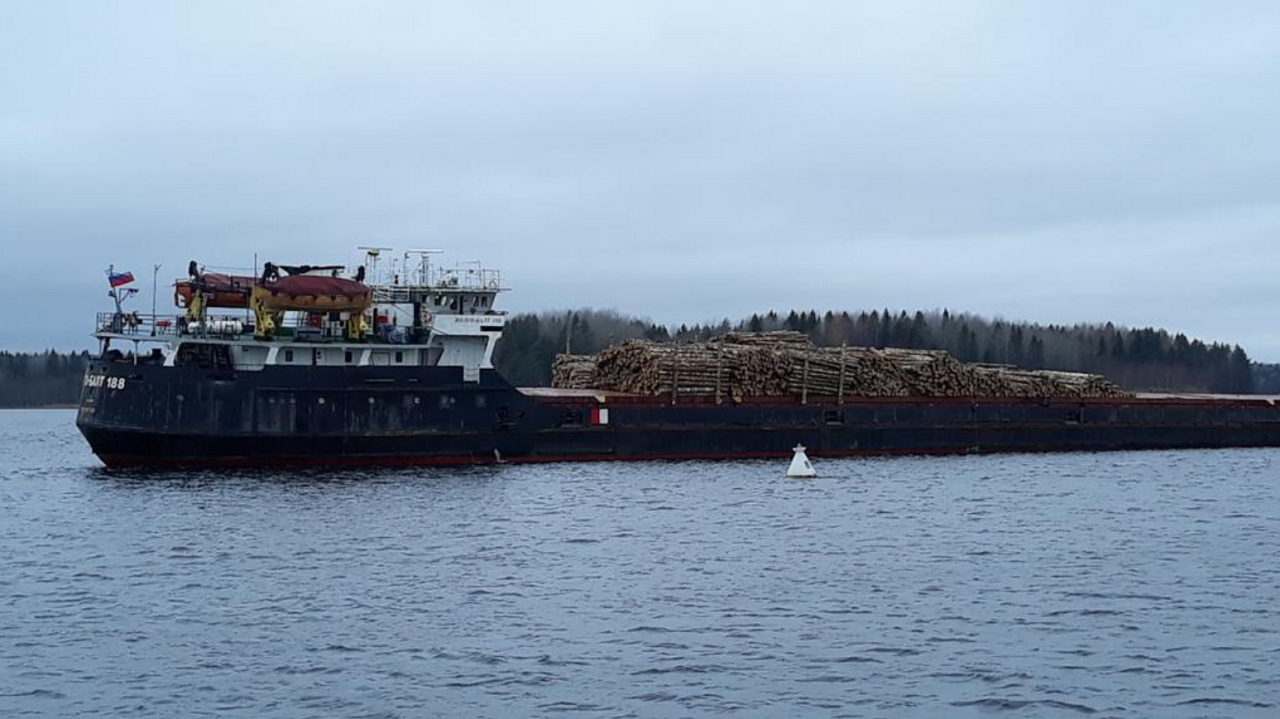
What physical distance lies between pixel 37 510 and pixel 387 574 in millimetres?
15716

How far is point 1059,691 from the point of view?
57.6 feet

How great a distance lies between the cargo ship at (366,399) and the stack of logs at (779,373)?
20.4 inches

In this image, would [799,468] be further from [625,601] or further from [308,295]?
[625,601]

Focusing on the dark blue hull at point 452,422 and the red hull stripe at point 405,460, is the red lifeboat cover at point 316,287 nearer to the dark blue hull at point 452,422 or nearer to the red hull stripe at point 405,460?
the dark blue hull at point 452,422

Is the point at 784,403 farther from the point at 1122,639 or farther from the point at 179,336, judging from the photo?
the point at 1122,639

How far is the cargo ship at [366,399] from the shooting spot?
41.4 meters

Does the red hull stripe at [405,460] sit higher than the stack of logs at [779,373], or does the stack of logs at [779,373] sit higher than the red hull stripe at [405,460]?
the stack of logs at [779,373]

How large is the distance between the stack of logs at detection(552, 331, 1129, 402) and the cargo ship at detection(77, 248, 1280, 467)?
0.52 metres

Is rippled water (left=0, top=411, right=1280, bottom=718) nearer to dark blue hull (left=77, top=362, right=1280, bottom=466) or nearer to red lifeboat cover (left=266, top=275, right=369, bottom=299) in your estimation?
dark blue hull (left=77, top=362, right=1280, bottom=466)

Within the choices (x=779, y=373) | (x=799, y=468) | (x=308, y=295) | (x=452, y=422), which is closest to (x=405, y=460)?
(x=452, y=422)

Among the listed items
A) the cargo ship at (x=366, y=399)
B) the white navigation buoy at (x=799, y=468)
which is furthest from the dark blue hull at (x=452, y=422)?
the white navigation buoy at (x=799, y=468)

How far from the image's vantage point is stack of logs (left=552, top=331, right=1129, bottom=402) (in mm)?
50938

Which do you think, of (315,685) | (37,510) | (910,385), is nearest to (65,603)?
(315,685)

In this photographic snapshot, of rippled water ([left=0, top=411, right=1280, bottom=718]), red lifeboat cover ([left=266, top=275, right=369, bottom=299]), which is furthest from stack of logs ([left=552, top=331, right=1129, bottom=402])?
red lifeboat cover ([left=266, top=275, right=369, bottom=299])
